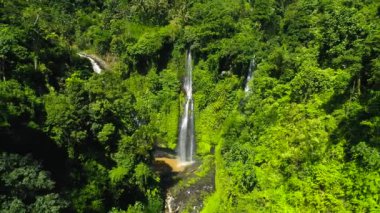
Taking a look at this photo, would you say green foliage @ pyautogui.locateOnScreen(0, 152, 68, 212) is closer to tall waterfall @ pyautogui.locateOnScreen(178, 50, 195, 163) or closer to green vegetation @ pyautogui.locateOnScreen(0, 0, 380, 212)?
green vegetation @ pyautogui.locateOnScreen(0, 0, 380, 212)

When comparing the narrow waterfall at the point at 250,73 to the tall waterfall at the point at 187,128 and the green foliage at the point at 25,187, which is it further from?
the green foliage at the point at 25,187

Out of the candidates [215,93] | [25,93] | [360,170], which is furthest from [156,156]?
[360,170]

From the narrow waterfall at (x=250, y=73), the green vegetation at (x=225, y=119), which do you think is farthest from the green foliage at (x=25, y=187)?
the narrow waterfall at (x=250, y=73)

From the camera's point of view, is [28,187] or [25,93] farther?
[25,93]

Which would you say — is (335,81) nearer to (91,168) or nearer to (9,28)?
(91,168)

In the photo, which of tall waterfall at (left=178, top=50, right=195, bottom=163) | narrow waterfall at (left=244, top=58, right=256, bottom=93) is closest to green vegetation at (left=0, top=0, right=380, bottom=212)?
narrow waterfall at (left=244, top=58, right=256, bottom=93)
